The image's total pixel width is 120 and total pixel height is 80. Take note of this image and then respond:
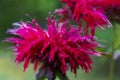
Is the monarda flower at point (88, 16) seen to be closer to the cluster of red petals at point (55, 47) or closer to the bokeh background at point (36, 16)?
the cluster of red petals at point (55, 47)

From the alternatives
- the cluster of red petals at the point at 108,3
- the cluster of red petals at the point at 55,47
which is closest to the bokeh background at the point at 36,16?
the cluster of red petals at the point at 108,3

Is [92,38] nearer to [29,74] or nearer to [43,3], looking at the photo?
[29,74]

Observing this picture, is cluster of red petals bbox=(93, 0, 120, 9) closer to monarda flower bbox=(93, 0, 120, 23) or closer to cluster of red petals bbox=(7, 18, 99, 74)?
monarda flower bbox=(93, 0, 120, 23)

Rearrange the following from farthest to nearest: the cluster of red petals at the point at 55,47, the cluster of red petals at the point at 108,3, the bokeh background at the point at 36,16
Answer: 1. the bokeh background at the point at 36,16
2. the cluster of red petals at the point at 108,3
3. the cluster of red petals at the point at 55,47

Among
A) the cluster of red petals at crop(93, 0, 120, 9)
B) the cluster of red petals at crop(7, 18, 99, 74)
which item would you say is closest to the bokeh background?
the cluster of red petals at crop(93, 0, 120, 9)

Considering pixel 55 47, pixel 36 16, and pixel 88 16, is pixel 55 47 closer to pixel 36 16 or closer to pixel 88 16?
pixel 88 16

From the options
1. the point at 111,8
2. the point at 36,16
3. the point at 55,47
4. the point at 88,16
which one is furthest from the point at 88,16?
the point at 36,16

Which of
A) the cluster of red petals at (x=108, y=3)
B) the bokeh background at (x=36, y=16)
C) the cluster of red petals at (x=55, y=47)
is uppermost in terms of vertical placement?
the cluster of red petals at (x=108, y=3)

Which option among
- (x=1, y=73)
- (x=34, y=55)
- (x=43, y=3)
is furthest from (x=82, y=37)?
(x=43, y=3)
